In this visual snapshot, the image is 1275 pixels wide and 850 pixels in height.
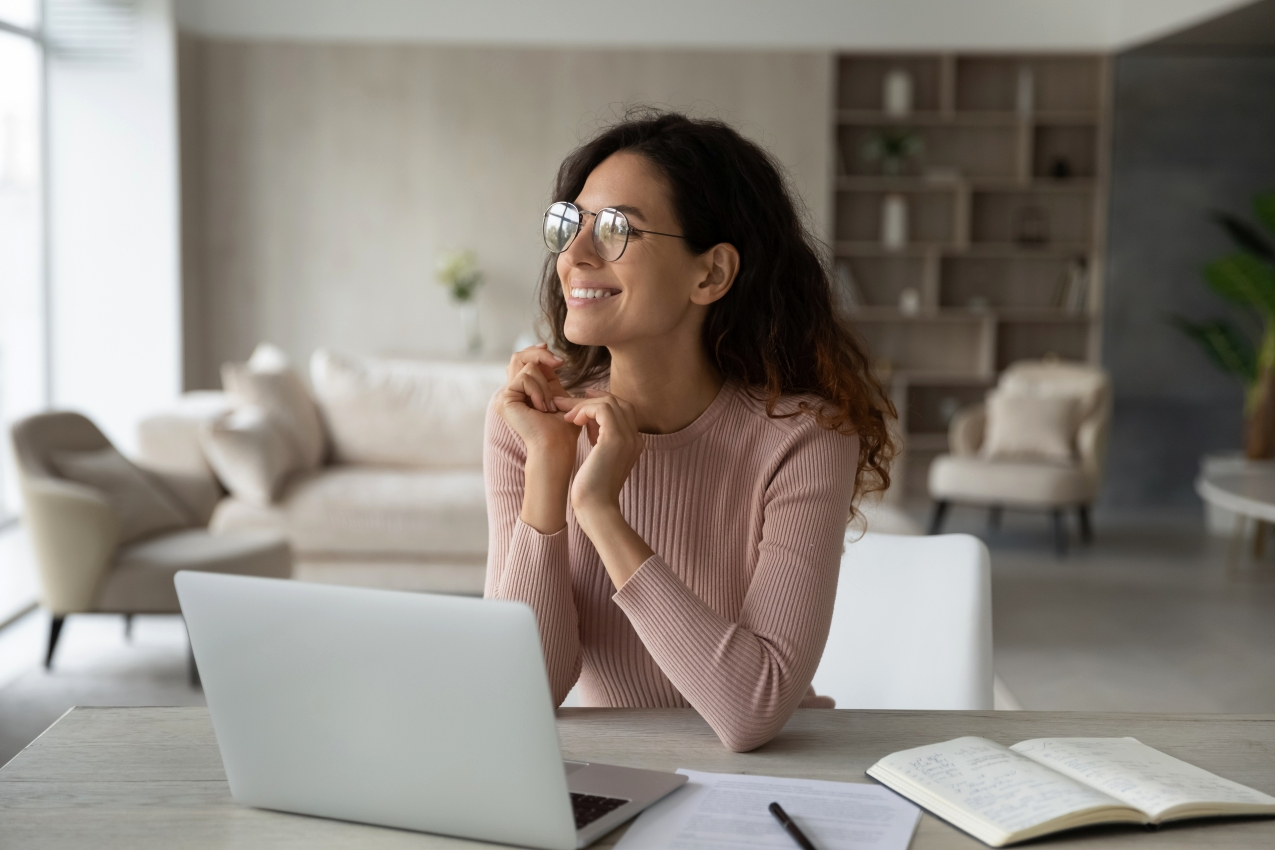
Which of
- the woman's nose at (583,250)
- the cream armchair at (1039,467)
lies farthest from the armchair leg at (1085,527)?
the woman's nose at (583,250)

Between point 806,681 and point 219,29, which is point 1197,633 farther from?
point 219,29

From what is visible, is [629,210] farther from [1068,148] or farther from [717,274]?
[1068,148]

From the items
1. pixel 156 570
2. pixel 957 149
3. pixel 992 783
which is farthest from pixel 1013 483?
pixel 992 783

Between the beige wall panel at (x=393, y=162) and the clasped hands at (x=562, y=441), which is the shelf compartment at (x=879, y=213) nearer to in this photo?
the beige wall panel at (x=393, y=162)

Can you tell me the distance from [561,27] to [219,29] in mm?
1832

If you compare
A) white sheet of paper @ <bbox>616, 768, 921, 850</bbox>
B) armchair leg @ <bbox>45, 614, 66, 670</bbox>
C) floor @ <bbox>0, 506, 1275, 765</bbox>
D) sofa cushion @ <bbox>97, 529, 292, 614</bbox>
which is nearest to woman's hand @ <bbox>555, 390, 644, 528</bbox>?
white sheet of paper @ <bbox>616, 768, 921, 850</bbox>

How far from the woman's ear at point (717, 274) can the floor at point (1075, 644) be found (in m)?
2.01

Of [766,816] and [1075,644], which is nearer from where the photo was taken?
[766,816]

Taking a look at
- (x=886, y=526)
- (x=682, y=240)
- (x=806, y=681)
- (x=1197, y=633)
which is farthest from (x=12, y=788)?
(x=1197, y=633)

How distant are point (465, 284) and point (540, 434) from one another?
205 inches

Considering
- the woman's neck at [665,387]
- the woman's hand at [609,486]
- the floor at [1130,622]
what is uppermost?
the woman's neck at [665,387]

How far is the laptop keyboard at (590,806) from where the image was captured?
93 cm

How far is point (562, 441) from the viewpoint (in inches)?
52.4

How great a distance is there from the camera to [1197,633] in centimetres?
422
